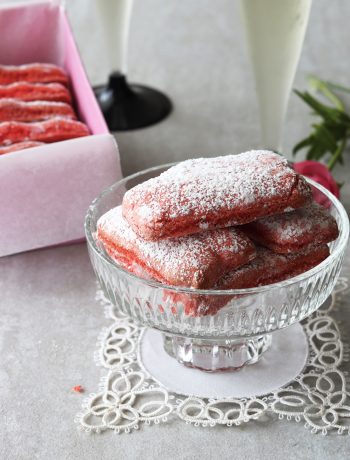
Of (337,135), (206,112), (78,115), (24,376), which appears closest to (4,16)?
(78,115)

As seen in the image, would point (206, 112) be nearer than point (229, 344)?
No

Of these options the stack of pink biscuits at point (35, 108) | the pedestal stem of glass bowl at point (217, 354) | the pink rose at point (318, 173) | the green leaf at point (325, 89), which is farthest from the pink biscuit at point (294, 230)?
the green leaf at point (325, 89)

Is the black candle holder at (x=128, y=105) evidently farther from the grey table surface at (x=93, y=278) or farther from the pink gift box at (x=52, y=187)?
the pink gift box at (x=52, y=187)

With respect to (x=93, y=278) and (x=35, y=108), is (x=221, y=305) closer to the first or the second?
(x=93, y=278)

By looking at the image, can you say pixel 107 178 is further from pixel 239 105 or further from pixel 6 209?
pixel 239 105

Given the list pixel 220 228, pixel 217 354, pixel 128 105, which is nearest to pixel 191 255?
pixel 220 228

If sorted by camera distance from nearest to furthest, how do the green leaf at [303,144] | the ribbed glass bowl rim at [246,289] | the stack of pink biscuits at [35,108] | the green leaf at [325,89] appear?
the ribbed glass bowl rim at [246,289], the stack of pink biscuits at [35,108], the green leaf at [303,144], the green leaf at [325,89]

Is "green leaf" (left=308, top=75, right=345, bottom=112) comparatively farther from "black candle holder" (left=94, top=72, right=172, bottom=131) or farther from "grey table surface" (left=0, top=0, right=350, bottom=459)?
"black candle holder" (left=94, top=72, right=172, bottom=131)
